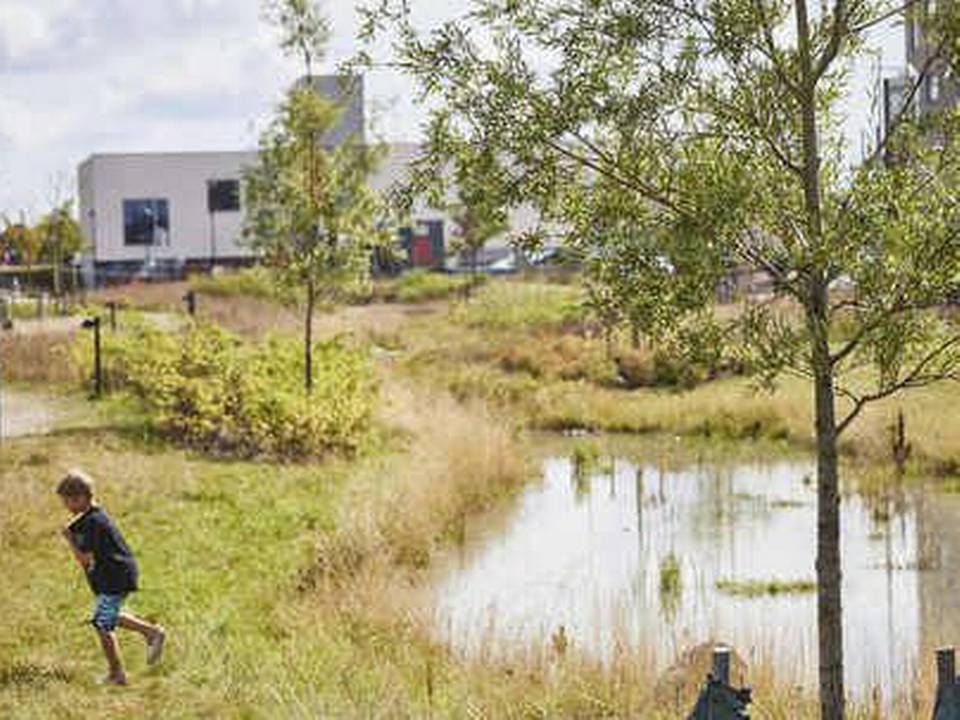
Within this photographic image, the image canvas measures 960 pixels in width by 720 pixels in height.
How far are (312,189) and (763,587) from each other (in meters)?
9.88

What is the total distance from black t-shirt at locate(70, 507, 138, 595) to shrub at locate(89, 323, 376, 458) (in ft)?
31.8

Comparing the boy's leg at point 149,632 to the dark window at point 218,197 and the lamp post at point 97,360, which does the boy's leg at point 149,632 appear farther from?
the dark window at point 218,197

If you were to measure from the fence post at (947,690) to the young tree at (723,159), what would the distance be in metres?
0.43

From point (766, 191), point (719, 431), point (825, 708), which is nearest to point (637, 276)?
point (766, 191)

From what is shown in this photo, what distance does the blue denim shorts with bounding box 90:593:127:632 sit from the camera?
10273 mm

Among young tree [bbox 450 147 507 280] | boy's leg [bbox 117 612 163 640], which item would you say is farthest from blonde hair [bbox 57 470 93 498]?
young tree [bbox 450 147 507 280]

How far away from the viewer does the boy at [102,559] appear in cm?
1028

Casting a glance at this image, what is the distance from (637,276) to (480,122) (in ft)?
3.22

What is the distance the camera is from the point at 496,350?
35938mm

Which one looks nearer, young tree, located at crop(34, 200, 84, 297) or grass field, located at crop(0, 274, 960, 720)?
grass field, located at crop(0, 274, 960, 720)

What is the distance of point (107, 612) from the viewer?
10.3 meters

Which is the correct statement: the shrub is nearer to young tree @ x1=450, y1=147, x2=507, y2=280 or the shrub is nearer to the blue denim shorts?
the blue denim shorts

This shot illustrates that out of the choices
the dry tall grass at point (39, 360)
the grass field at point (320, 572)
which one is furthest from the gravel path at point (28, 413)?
the dry tall grass at point (39, 360)

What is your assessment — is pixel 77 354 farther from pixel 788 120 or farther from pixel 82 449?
pixel 788 120
